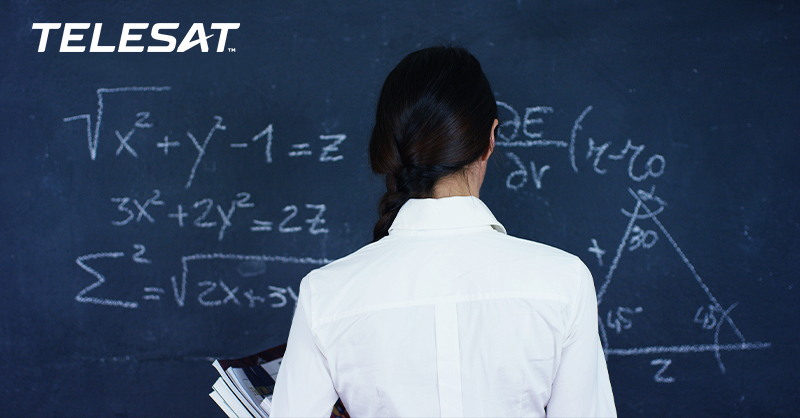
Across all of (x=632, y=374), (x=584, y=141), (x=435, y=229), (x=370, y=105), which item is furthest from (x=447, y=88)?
(x=632, y=374)

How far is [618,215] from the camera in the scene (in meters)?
1.70

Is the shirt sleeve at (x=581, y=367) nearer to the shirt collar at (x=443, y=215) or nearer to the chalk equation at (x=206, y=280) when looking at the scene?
the shirt collar at (x=443, y=215)

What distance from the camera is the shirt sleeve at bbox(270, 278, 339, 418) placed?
2.49 feet

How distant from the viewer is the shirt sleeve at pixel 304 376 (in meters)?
0.76

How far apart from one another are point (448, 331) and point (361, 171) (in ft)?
3.47

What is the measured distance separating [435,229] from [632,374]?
52.8 inches

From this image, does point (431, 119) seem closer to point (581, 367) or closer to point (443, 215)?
point (443, 215)

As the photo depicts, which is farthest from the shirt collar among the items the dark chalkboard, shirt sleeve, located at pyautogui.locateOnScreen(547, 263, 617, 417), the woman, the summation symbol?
the summation symbol

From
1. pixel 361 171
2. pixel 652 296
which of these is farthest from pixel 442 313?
pixel 652 296

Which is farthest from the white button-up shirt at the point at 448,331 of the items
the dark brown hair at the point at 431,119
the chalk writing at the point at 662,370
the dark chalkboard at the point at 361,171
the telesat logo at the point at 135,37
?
the telesat logo at the point at 135,37

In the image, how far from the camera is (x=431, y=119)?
734 mm

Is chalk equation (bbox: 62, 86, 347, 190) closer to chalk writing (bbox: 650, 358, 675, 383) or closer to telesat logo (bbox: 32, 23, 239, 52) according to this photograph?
telesat logo (bbox: 32, 23, 239, 52)

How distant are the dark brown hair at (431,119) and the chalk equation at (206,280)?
1013 millimetres

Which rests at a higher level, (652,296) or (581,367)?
(581,367)
